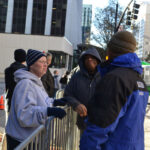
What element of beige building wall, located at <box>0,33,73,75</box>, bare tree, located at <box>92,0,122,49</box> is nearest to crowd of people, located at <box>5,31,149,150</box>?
bare tree, located at <box>92,0,122,49</box>

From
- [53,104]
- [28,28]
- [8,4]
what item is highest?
[8,4]

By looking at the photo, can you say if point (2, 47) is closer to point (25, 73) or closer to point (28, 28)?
point (28, 28)

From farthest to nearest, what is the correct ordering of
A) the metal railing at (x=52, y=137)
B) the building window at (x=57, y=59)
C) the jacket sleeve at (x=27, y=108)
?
1. the building window at (x=57, y=59)
2. the jacket sleeve at (x=27, y=108)
3. the metal railing at (x=52, y=137)

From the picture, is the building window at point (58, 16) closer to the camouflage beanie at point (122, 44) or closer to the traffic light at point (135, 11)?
the traffic light at point (135, 11)

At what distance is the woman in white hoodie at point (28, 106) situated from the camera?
246cm

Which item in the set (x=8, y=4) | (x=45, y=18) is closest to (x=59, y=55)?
(x=45, y=18)

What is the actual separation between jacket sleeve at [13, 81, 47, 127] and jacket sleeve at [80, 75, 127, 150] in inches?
27.6

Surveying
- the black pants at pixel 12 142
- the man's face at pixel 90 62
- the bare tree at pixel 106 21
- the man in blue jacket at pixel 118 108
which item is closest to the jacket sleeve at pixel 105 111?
the man in blue jacket at pixel 118 108

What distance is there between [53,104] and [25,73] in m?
0.52

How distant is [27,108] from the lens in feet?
8.14

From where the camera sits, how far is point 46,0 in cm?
4675

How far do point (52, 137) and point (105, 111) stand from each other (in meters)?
1.12

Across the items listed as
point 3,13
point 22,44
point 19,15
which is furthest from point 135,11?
point 3,13

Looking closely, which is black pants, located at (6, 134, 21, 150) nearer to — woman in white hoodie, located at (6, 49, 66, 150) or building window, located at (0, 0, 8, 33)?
woman in white hoodie, located at (6, 49, 66, 150)
